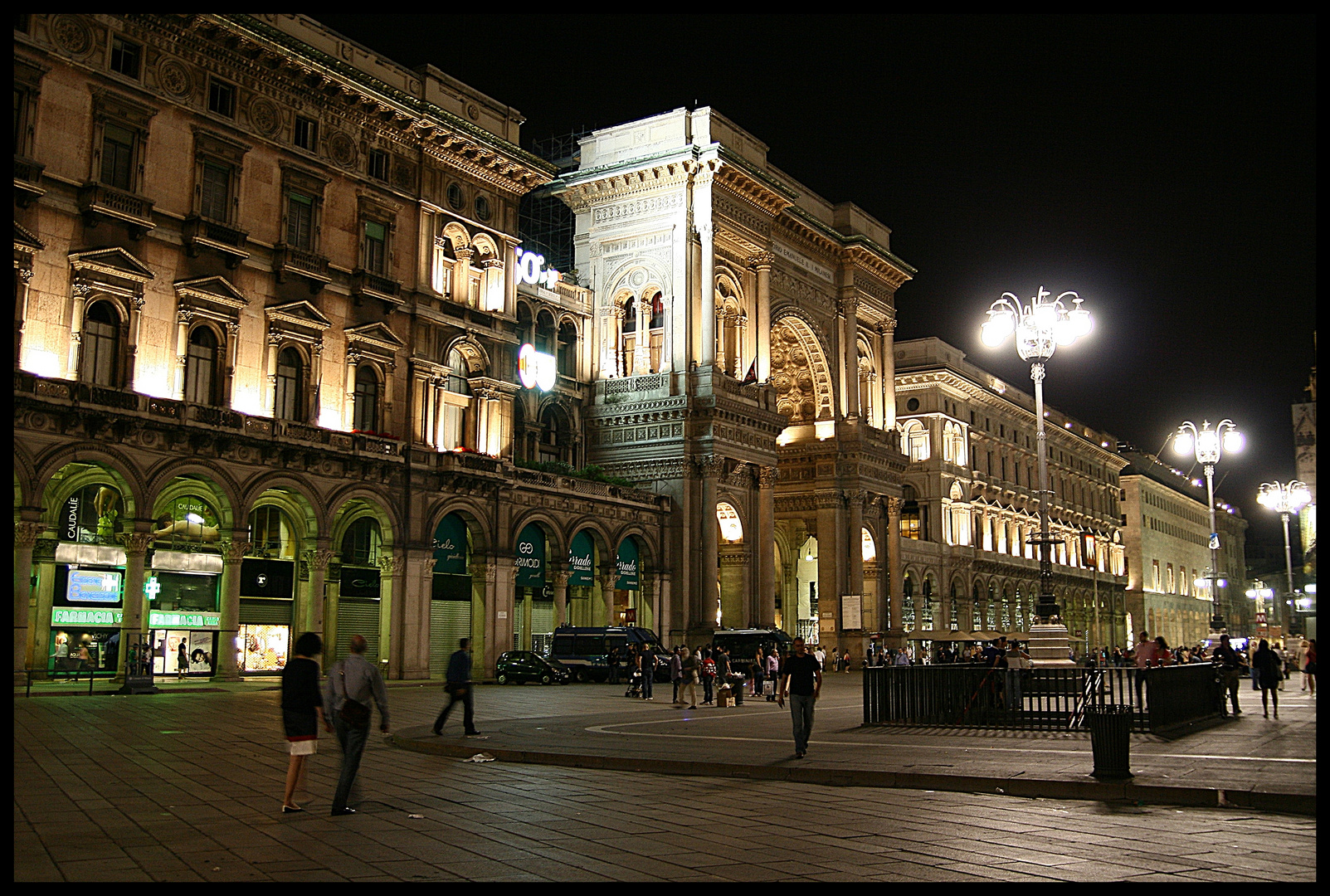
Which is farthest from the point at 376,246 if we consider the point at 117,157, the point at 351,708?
the point at 351,708

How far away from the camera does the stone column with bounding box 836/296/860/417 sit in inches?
2486

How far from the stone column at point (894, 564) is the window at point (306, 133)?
38185 millimetres

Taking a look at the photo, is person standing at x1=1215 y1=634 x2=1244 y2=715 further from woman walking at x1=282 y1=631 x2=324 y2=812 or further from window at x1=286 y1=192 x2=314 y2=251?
window at x1=286 y1=192 x2=314 y2=251

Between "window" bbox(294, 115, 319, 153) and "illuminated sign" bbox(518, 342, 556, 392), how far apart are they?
1285cm

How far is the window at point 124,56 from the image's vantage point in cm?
3172

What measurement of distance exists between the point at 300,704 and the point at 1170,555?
429ft

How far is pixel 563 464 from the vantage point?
47.6 m

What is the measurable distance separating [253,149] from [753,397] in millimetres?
25671

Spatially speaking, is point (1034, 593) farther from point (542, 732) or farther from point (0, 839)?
point (0, 839)

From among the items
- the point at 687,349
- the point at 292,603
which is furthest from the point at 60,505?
the point at 687,349

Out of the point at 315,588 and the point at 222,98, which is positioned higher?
the point at 222,98

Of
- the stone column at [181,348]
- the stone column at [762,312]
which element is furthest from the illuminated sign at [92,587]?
the stone column at [762,312]

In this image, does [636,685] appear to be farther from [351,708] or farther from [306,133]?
[351,708]

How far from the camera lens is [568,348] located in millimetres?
53719
